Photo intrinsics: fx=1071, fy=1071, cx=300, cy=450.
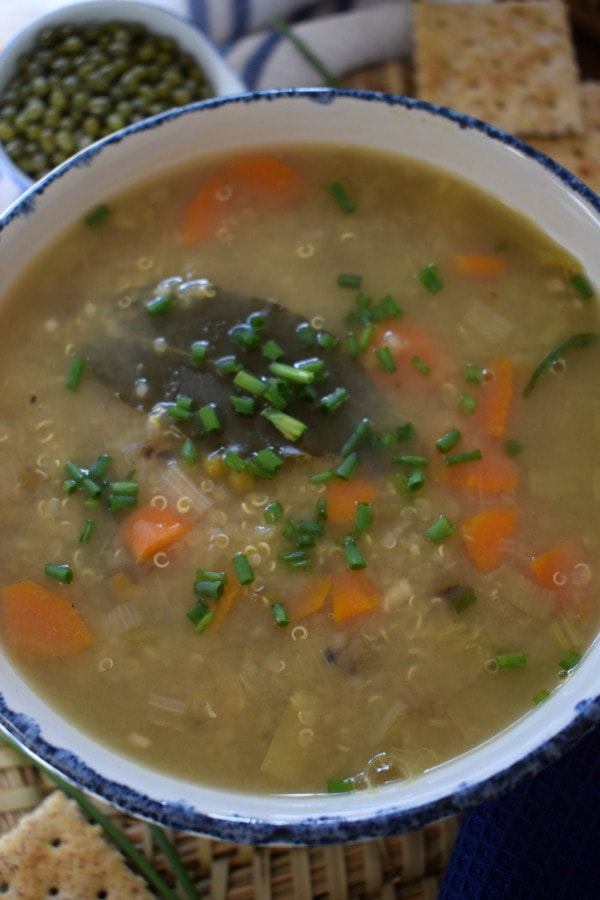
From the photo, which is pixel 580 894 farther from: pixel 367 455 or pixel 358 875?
pixel 367 455

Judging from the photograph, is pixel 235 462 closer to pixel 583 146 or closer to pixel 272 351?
pixel 272 351

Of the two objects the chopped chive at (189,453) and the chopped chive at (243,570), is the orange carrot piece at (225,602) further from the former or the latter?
the chopped chive at (189,453)

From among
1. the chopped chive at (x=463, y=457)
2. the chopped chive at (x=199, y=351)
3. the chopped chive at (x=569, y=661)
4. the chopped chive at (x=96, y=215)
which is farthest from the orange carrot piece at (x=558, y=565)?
the chopped chive at (x=96, y=215)

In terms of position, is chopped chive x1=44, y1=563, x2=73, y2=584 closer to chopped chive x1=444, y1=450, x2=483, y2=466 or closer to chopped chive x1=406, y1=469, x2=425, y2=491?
chopped chive x1=406, y1=469, x2=425, y2=491

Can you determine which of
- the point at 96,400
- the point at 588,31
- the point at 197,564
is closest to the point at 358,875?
the point at 197,564

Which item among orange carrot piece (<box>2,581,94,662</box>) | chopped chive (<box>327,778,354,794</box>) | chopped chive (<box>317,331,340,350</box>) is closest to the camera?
chopped chive (<box>327,778,354,794</box>)

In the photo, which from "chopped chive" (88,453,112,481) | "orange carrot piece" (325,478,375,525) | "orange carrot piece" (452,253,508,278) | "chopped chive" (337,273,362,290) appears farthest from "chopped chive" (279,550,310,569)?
"orange carrot piece" (452,253,508,278)
